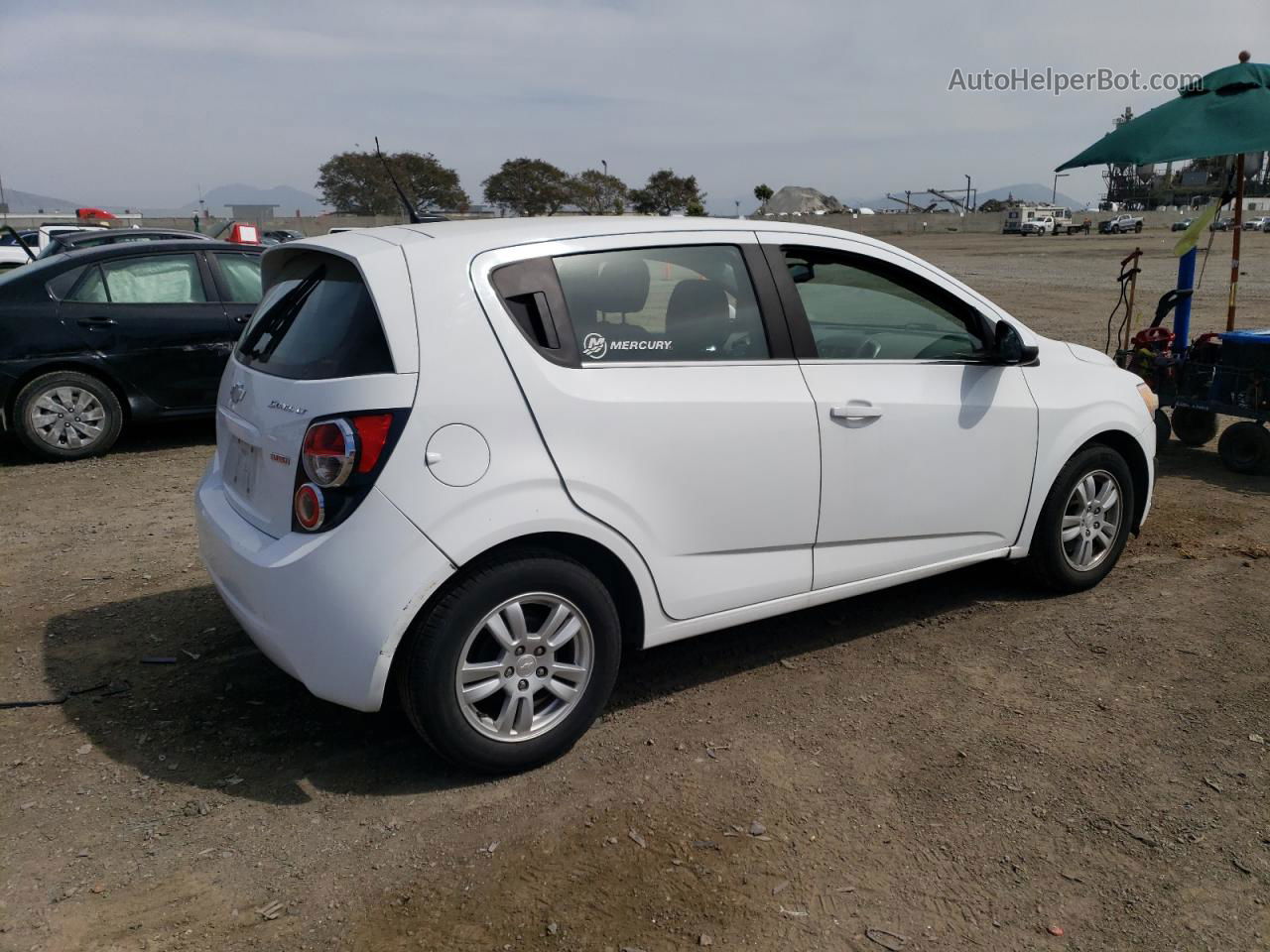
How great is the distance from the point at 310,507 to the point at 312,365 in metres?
0.49

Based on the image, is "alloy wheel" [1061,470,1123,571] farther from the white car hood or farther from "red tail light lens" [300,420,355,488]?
"red tail light lens" [300,420,355,488]

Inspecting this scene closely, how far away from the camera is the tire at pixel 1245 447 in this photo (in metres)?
7.03

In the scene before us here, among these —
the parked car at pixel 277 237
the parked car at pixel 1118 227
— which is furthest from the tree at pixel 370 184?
the parked car at pixel 1118 227

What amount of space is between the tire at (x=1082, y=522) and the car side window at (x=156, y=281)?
663 cm

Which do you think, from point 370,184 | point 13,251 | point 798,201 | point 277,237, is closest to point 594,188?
point 277,237

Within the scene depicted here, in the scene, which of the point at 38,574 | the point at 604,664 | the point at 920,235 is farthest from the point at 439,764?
the point at 920,235

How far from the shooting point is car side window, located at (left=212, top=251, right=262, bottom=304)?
8.41 m

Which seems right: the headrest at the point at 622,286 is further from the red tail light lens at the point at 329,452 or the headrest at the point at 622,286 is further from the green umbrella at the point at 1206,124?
the green umbrella at the point at 1206,124

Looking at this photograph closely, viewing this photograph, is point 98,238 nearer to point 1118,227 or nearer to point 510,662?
point 510,662

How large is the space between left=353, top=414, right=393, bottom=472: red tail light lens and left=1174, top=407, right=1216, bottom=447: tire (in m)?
7.03

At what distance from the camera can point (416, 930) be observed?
2.66 m

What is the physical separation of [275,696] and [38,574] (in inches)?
87.7

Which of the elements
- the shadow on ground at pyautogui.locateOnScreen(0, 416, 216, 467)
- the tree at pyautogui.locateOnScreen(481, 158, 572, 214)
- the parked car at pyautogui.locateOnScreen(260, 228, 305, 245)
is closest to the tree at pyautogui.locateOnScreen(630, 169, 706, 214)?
the tree at pyautogui.locateOnScreen(481, 158, 572, 214)

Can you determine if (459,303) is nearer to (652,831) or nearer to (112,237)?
(652,831)
